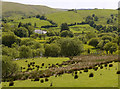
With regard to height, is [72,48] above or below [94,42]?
above

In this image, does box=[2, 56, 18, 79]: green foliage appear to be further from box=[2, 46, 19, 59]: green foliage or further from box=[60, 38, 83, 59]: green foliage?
box=[60, 38, 83, 59]: green foliage

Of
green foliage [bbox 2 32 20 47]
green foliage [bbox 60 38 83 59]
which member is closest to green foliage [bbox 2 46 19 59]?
green foliage [bbox 60 38 83 59]

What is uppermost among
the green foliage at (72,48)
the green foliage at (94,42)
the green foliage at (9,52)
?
the green foliage at (72,48)

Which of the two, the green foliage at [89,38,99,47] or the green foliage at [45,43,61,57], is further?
the green foliage at [89,38,99,47]

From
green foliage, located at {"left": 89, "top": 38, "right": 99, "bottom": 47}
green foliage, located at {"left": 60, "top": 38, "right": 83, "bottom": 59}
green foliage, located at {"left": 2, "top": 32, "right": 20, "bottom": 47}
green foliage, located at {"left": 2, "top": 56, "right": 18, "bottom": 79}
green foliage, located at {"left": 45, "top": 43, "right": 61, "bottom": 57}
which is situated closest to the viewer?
green foliage, located at {"left": 2, "top": 56, "right": 18, "bottom": 79}

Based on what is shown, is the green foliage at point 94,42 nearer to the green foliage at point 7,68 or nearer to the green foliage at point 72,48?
the green foliage at point 72,48

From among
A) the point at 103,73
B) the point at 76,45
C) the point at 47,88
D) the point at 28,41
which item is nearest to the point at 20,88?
the point at 47,88

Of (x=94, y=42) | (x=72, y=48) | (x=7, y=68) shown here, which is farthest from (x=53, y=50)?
(x=94, y=42)

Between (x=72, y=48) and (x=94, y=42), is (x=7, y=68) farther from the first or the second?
(x=94, y=42)

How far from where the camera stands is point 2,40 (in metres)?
181

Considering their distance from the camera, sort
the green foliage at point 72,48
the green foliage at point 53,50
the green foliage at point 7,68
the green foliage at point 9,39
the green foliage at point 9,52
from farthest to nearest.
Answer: the green foliage at point 9,39 < the green foliage at point 53,50 < the green foliage at point 9,52 < the green foliage at point 72,48 < the green foliage at point 7,68

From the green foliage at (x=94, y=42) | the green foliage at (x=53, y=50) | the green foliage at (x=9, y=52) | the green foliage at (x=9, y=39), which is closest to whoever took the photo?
the green foliage at (x=9, y=52)

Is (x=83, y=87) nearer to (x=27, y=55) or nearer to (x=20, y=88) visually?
(x=20, y=88)

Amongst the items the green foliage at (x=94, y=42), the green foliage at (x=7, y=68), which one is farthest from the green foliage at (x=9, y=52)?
the green foliage at (x=94, y=42)
